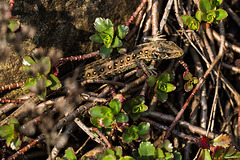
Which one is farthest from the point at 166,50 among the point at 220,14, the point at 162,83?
the point at 162,83

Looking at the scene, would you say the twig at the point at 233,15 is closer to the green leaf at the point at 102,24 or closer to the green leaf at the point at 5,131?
the green leaf at the point at 102,24

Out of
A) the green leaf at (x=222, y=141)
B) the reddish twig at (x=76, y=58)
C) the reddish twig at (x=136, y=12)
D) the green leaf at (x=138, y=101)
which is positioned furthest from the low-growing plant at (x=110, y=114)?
the reddish twig at (x=136, y=12)

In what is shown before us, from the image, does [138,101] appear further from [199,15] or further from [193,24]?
[199,15]

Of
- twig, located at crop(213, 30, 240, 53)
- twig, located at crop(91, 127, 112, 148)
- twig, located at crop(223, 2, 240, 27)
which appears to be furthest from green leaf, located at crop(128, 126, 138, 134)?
twig, located at crop(223, 2, 240, 27)

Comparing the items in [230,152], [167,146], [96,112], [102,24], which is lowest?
[230,152]

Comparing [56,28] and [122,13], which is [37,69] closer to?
[56,28]

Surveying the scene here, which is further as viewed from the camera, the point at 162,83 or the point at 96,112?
the point at 162,83
